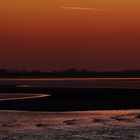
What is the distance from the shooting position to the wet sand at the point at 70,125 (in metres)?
30.6

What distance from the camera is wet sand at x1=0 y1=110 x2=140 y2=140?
30.6m

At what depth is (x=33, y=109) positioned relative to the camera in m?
46.5

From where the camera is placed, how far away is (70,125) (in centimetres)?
3491

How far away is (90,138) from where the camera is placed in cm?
3003

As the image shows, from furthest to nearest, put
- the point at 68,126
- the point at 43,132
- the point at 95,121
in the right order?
the point at 95,121 < the point at 68,126 < the point at 43,132

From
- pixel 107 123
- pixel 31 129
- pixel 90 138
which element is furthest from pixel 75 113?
pixel 90 138

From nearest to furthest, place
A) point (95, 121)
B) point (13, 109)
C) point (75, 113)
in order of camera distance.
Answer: point (95, 121) < point (75, 113) < point (13, 109)

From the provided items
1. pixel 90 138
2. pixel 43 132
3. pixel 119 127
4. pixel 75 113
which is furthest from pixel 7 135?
pixel 75 113

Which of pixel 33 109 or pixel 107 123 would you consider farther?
pixel 33 109

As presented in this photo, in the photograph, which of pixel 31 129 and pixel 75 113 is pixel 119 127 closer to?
pixel 31 129

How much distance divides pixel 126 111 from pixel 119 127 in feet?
35.1

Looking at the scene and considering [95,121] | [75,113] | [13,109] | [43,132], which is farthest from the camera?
[13,109]

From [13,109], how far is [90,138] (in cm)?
1690

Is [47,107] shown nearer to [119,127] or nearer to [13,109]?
[13,109]
